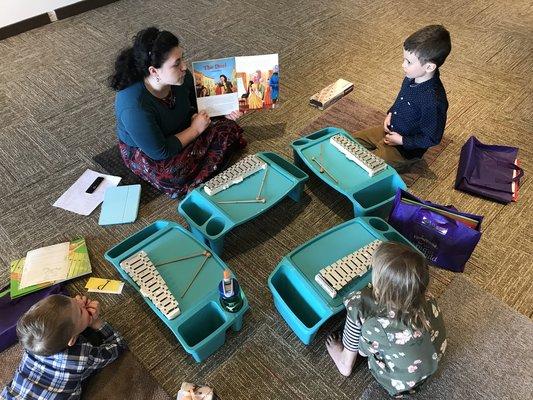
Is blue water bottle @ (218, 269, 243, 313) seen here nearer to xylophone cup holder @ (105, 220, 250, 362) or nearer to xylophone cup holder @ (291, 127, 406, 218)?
xylophone cup holder @ (105, 220, 250, 362)

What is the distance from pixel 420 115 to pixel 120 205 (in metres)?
1.39

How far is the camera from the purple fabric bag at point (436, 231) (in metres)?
1.51

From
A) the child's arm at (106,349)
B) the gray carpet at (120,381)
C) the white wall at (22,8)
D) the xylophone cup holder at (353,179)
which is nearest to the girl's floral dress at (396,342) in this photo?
the xylophone cup holder at (353,179)

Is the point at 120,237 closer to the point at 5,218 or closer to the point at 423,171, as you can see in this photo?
the point at 5,218

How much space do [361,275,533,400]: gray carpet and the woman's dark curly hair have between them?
138cm

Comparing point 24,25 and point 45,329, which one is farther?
point 24,25

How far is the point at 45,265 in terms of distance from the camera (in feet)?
5.42

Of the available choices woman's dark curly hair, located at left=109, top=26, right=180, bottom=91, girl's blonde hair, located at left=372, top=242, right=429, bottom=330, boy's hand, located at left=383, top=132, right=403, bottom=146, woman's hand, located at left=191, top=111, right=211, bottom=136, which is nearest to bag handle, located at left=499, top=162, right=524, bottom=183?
boy's hand, located at left=383, top=132, right=403, bottom=146

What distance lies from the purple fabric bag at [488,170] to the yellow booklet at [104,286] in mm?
1544

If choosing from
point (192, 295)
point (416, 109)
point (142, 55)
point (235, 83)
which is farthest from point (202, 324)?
point (416, 109)

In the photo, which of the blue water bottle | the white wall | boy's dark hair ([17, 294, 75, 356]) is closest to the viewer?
boy's dark hair ([17, 294, 75, 356])

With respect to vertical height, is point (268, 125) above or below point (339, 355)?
above

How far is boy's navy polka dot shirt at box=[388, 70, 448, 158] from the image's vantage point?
69.5 inches

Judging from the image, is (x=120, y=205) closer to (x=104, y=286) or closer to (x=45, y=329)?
(x=104, y=286)
